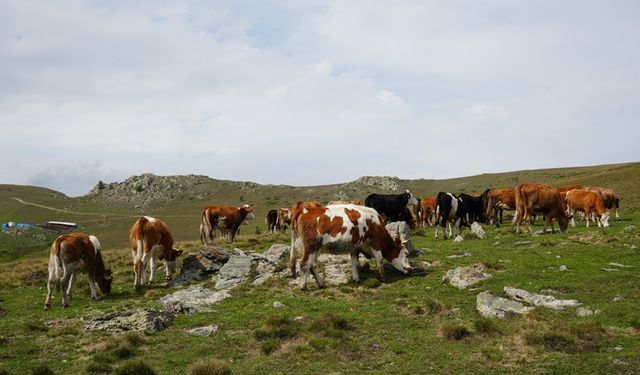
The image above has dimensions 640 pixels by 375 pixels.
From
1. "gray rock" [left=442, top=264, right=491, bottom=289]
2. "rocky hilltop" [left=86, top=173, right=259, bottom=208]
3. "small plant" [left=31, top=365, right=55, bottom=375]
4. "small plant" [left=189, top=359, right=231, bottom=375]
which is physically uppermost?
"rocky hilltop" [left=86, top=173, right=259, bottom=208]

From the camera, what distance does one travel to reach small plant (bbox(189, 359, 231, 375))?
11.1 meters

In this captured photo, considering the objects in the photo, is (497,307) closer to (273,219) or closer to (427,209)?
(427,209)

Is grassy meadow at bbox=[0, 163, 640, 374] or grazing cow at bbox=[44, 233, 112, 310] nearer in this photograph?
grassy meadow at bbox=[0, 163, 640, 374]

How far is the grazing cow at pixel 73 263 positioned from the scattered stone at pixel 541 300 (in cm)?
1597

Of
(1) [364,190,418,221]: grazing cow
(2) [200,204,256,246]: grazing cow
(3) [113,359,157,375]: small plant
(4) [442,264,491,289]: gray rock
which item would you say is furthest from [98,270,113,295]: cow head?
(1) [364,190,418,221]: grazing cow

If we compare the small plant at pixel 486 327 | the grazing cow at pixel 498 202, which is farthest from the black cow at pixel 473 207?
the small plant at pixel 486 327

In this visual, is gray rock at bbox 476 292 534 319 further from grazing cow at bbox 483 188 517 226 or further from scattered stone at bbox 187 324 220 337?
grazing cow at bbox 483 188 517 226

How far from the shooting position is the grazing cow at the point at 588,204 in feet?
104

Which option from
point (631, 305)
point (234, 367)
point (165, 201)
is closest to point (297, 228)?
point (234, 367)

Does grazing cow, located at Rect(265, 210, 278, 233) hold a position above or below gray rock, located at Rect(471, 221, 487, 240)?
above

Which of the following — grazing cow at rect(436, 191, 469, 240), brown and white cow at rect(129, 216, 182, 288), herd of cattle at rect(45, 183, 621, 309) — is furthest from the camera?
grazing cow at rect(436, 191, 469, 240)

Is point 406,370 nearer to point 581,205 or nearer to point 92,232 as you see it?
point 581,205

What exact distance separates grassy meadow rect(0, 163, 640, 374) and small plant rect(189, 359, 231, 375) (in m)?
0.03

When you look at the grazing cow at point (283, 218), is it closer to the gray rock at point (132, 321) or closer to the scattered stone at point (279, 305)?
the scattered stone at point (279, 305)
